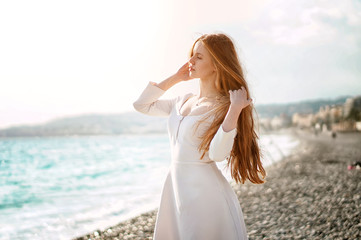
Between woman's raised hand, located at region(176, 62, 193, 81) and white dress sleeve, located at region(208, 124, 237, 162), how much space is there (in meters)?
0.59

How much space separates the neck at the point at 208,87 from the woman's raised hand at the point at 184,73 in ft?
0.33

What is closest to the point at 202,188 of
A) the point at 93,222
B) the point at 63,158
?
the point at 93,222

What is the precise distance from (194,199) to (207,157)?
0.27 m

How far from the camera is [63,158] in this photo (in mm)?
37438

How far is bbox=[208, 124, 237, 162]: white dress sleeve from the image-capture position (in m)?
2.02

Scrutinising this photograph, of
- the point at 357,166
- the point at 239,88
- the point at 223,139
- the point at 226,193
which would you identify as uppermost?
the point at 239,88

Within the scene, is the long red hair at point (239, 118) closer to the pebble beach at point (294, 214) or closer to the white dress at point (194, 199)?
the white dress at point (194, 199)

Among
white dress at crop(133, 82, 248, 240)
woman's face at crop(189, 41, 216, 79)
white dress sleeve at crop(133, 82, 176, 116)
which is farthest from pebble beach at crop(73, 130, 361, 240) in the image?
woman's face at crop(189, 41, 216, 79)

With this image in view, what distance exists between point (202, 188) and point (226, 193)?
18cm

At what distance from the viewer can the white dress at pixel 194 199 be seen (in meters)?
2.28

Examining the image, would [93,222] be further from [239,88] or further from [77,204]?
[239,88]

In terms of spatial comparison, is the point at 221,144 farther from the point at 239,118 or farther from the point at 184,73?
the point at 184,73

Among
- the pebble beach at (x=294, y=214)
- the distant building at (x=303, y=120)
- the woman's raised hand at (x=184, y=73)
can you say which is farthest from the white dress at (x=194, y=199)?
the distant building at (x=303, y=120)

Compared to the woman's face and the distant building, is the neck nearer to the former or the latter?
the woman's face
